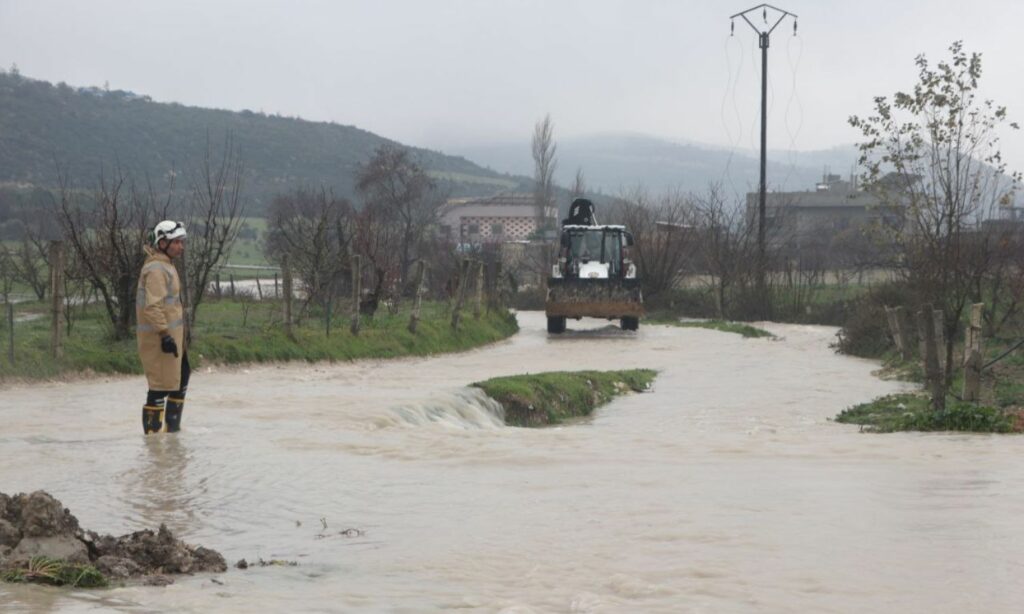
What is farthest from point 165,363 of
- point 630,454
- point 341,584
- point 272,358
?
point 272,358

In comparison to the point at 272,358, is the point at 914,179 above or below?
above

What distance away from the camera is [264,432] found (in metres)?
13.7

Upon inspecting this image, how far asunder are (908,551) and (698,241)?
42.9 metres

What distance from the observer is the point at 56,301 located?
1855cm

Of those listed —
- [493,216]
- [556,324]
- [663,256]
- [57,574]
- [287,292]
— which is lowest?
[57,574]

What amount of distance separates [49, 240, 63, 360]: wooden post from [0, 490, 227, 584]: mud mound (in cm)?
1174

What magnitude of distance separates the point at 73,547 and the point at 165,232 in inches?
204

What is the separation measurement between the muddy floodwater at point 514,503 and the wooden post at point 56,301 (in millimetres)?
914

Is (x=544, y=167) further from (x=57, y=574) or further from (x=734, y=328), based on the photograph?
(x=57, y=574)

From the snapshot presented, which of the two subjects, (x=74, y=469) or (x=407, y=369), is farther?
(x=407, y=369)

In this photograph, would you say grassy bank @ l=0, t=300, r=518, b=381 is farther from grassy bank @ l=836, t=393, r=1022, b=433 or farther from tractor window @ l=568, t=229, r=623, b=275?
grassy bank @ l=836, t=393, r=1022, b=433

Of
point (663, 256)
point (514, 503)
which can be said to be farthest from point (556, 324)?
point (514, 503)

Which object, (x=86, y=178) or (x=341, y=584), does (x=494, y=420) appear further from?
(x=86, y=178)

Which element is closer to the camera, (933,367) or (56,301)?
(933,367)
